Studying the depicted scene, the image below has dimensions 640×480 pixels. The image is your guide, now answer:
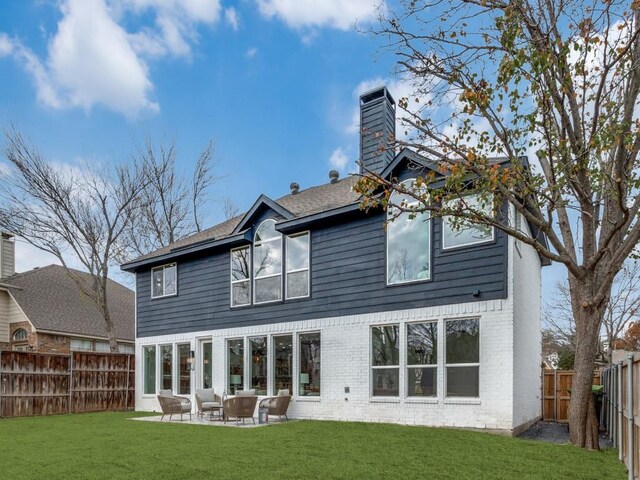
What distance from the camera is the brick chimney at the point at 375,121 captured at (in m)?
12.9

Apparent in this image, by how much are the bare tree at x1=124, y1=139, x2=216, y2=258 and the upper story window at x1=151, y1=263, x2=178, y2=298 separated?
6.10 metres

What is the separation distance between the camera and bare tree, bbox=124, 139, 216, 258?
21.6 metres

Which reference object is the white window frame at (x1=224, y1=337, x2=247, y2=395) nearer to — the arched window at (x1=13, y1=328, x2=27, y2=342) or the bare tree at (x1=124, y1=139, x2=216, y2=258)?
the bare tree at (x1=124, y1=139, x2=216, y2=258)

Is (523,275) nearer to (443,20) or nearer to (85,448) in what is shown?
(443,20)

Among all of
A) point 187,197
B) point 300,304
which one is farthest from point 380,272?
point 187,197

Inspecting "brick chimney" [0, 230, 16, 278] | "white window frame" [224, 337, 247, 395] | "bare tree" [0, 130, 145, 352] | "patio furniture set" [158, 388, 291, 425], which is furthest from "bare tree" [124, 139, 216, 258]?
"patio furniture set" [158, 388, 291, 425]

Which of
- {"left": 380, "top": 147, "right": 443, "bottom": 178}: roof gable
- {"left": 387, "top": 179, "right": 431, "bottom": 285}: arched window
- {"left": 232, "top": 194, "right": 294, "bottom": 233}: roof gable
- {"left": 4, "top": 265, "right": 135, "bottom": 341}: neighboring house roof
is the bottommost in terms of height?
{"left": 4, "top": 265, "right": 135, "bottom": 341}: neighboring house roof

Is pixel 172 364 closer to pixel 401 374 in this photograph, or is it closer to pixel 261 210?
pixel 261 210

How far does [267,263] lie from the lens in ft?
43.3

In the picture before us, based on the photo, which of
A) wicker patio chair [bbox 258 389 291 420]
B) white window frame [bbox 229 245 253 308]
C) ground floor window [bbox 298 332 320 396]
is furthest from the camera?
white window frame [bbox 229 245 253 308]

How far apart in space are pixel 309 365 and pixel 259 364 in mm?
1615

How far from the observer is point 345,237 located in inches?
458

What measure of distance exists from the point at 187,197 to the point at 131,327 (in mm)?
6710

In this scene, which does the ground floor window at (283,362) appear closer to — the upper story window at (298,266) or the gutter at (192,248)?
the upper story window at (298,266)
